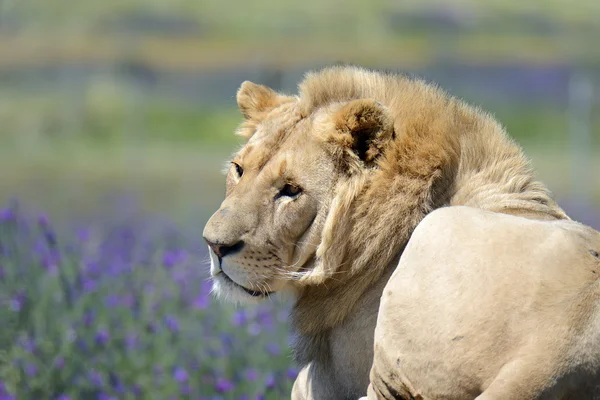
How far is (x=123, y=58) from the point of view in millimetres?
25500

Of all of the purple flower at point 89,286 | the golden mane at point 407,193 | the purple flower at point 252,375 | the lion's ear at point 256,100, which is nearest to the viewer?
the golden mane at point 407,193

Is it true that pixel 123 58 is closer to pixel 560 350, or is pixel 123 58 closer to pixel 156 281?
pixel 156 281

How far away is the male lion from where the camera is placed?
8.51ft

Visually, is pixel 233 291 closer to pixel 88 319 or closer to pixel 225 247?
pixel 225 247

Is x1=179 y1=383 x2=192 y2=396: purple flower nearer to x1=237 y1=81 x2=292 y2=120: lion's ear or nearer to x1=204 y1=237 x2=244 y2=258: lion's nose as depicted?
x1=237 y1=81 x2=292 y2=120: lion's ear

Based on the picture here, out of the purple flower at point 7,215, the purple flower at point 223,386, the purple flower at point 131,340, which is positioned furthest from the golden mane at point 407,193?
the purple flower at point 7,215

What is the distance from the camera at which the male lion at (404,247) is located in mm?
2594

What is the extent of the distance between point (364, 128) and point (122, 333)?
226 centimetres

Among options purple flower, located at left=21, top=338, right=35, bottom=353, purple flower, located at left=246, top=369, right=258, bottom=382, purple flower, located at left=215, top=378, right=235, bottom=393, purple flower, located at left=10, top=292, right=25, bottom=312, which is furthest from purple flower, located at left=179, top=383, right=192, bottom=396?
purple flower, located at left=10, top=292, right=25, bottom=312

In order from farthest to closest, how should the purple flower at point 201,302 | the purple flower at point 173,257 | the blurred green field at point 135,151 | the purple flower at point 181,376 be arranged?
the blurred green field at point 135,151 → the purple flower at point 173,257 → the purple flower at point 201,302 → the purple flower at point 181,376

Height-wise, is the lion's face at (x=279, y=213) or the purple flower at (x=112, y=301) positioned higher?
the lion's face at (x=279, y=213)

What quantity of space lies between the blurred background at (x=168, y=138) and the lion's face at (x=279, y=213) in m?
0.97

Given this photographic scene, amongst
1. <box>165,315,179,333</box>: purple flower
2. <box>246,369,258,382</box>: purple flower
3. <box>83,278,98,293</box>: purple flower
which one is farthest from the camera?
<box>83,278,98,293</box>: purple flower

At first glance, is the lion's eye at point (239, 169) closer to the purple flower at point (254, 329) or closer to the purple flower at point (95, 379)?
the purple flower at point (95, 379)
